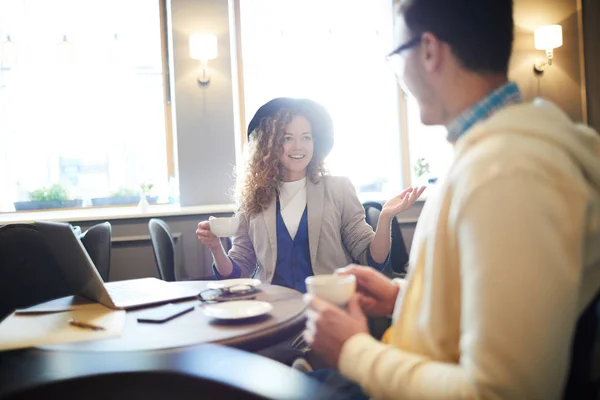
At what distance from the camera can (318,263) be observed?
2.21 m

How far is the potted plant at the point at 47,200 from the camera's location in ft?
12.9

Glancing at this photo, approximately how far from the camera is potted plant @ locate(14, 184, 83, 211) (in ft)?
12.9

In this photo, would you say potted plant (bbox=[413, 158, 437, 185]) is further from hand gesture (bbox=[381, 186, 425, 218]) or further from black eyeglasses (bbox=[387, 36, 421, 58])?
black eyeglasses (bbox=[387, 36, 421, 58])

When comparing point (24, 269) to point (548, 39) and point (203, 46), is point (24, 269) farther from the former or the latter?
point (548, 39)

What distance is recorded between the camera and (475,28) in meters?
0.86

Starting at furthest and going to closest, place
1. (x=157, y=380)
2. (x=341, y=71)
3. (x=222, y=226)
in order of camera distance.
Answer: (x=341, y=71) → (x=222, y=226) → (x=157, y=380)

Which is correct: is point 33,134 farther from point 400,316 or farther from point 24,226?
point 400,316

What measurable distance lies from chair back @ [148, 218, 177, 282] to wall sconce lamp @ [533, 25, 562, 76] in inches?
146

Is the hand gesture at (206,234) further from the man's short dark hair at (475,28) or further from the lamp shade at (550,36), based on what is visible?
the lamp shade at (550,36)

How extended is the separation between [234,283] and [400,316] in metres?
0.86

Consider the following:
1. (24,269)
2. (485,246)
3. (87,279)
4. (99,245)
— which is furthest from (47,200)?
(485,246)

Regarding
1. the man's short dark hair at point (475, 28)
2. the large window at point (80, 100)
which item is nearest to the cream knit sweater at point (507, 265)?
the man's short dark hair at point (475, 28)

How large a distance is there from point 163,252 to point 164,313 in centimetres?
140

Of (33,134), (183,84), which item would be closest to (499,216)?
(183,84)
